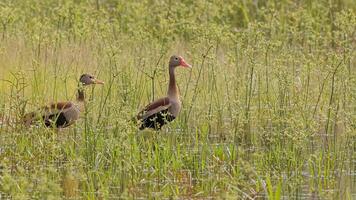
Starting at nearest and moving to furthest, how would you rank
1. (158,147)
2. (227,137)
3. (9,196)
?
(9,196)
(158,147)
(227,137)

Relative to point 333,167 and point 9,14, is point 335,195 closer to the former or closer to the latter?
point 333,167

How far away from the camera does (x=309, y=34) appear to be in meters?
15.6

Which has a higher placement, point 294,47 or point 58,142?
point 294,47

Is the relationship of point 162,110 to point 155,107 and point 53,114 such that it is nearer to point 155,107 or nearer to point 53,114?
point 155,107

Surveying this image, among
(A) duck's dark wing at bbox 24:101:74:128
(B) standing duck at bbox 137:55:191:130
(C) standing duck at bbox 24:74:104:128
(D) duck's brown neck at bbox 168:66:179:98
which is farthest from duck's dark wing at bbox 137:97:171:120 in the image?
(A) duck's dark wing at bbox 24:101:74:128

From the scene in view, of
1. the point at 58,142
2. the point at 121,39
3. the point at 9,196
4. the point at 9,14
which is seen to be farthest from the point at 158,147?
the point at 121,39

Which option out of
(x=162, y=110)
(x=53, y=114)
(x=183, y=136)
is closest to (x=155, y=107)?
(x=162, y=110)

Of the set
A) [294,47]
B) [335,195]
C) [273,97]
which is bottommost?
[335,195]

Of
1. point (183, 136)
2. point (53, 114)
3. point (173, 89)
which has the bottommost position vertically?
point (183, 136)

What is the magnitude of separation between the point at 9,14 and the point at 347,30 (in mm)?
4002

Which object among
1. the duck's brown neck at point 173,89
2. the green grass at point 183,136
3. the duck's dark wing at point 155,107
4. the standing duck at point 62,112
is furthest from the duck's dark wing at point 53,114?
the duck's brown neck at point 173,89

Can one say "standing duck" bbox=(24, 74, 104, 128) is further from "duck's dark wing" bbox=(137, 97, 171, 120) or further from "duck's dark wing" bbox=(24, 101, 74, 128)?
"duck's dark wing" bbox=(137, 97, 171, 120)

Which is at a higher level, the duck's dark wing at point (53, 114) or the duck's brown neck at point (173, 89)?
the duck's brown neck at point (173, 89)

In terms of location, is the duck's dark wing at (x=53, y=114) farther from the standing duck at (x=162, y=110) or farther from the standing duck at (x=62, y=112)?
the standing duck at (x=162, y=110)
